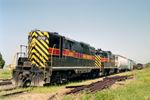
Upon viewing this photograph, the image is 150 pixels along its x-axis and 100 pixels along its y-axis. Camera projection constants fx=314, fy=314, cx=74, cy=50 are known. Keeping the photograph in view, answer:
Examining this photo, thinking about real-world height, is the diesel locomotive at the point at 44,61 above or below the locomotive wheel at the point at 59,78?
above

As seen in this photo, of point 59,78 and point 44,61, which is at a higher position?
point 44,61

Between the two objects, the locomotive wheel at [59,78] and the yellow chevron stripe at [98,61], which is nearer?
the locomotive wheel at [59,78]

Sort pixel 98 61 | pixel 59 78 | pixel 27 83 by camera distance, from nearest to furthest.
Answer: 1. pixel 27 83
2. pixel 59 78
3. pixel 98 61

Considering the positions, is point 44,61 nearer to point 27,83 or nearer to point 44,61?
point 44,61

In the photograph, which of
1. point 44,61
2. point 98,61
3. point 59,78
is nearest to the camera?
point 44,61

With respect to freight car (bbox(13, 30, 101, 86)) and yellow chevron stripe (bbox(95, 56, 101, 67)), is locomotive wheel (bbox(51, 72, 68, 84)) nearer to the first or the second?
freight car (bbox(13, 30, 101, 86))

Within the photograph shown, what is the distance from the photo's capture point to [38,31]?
19.5m

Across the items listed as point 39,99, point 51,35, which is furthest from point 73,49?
point 39,99

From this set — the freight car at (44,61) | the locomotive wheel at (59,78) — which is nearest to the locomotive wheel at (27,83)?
the freight car at (44,61)

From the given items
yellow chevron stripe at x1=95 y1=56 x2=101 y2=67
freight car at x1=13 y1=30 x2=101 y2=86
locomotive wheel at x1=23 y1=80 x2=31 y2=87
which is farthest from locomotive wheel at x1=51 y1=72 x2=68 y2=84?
yellow chevron stripe at x1=95 y1=56 x2=101 y2=67

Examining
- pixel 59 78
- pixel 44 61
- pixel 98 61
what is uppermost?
pixel 98 61

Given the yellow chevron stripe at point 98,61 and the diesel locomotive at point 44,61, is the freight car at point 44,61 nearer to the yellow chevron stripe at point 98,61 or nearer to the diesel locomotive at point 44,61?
the diesel locomotive at point 44,61

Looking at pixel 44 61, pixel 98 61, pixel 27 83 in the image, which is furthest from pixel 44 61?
pixel 98 61

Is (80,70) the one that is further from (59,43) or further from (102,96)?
(102,96)
